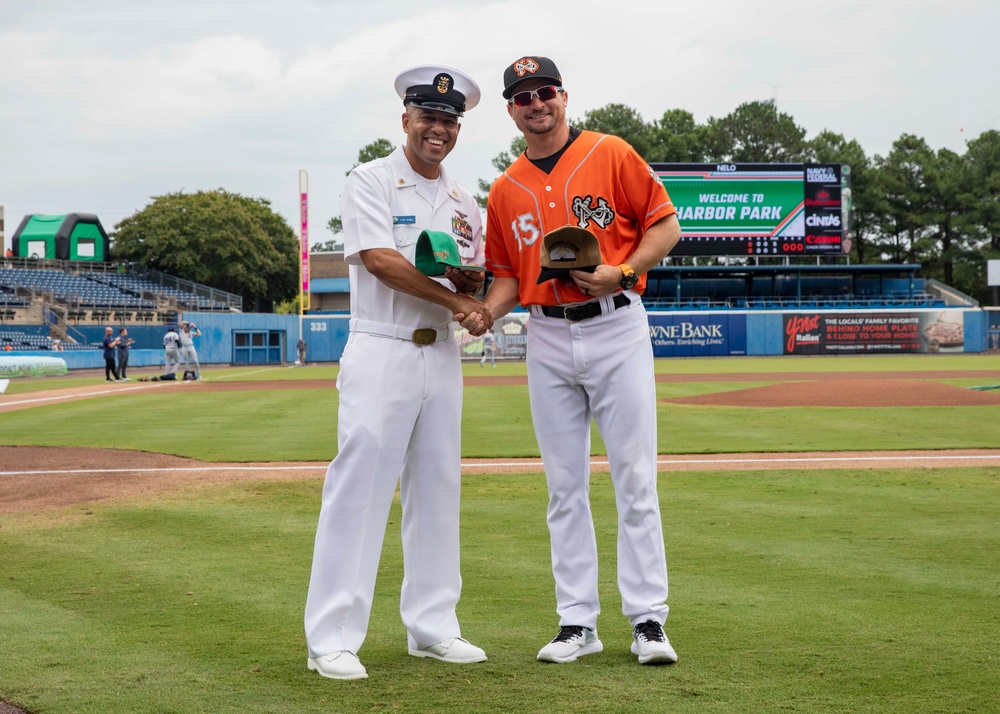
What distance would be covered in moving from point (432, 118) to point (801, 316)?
4796 cm

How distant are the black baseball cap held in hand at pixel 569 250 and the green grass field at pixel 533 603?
1.47 meters

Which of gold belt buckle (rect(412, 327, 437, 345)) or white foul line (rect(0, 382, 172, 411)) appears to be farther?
white foul line (rect(0, 382, 172, 411))

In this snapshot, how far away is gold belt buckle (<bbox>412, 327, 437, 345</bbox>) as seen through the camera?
11.8 feet

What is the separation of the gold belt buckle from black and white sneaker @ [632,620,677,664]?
1332mm

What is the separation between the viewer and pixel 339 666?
132 inches

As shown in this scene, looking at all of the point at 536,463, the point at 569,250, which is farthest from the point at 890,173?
the point at 569,250

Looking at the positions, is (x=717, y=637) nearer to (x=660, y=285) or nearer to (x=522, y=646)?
(x=522, y=646)

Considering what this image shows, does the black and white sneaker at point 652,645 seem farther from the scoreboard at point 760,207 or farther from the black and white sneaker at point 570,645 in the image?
the scoreboard at point 760,207

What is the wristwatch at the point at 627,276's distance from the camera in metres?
3.67

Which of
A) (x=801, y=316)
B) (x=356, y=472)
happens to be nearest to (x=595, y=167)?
(x=356, y=472)

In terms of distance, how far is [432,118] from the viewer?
12.1 feet

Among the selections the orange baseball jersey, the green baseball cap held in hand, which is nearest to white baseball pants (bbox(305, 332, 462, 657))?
the green baseball cap held in hand

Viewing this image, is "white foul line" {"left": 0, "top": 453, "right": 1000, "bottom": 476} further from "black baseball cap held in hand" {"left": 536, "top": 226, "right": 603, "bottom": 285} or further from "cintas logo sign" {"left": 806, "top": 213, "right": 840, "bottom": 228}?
"cintas logo sign" {"left": 806, "top": 213, "right": 840, "bottom": 228}

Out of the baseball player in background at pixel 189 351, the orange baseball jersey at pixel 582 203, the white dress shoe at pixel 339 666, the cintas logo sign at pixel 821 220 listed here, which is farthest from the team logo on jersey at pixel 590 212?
the cintas logo sign at pixel 821 220
